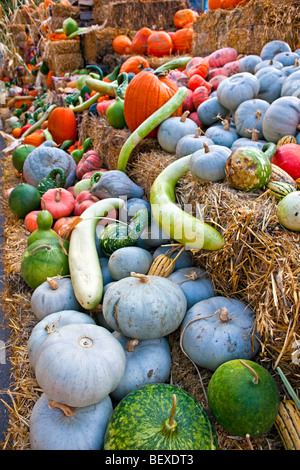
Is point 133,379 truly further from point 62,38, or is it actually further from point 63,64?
point 62,38

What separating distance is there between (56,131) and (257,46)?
328 cm

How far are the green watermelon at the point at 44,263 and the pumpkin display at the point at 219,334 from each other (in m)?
1.07

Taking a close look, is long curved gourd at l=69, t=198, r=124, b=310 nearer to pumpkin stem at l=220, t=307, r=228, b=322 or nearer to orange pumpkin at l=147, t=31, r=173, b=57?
pumpkin stem at l=220, t=307, r=228, b=322

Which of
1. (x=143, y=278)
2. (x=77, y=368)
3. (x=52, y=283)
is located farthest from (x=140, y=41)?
(x=77, y=368)

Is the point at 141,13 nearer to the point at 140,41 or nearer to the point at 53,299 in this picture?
the point at 140,41

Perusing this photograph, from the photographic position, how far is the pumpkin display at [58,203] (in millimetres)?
3377

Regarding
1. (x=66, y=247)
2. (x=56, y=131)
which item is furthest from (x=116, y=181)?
(x=56, y=131)

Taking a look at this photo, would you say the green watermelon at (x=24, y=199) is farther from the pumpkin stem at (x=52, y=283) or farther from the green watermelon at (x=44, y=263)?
the pumpkin stem at (x=52, y=283)

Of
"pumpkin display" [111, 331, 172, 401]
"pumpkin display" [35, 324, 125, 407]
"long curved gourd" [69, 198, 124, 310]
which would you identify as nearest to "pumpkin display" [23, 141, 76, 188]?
"long curved gourd" [69, 198, 124, 310]

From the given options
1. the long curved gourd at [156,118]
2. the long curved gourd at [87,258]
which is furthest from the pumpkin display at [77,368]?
the long curved gourd at [156,118]

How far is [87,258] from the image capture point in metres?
2.34

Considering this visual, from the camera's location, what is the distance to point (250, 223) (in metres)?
1.90

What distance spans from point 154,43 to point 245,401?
6.82 metres
